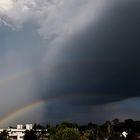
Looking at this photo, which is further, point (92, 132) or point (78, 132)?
point (92, 132)

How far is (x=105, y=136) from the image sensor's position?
131 meters

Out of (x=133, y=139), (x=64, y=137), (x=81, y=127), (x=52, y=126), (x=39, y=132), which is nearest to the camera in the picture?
(x=64, y=137)

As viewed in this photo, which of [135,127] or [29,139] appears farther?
[135,127]

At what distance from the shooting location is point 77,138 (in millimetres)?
92812

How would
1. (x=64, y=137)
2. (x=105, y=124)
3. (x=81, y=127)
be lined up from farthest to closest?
(x=81, y=127)
(x=105, y=124)
(x=64, y=137)

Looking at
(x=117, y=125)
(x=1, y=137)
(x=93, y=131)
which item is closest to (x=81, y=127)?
(x=117, y=125)

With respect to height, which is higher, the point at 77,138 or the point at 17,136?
the point at 17,136

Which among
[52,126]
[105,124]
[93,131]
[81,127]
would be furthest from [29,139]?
[81,127]

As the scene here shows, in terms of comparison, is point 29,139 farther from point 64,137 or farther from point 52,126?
point 64,137

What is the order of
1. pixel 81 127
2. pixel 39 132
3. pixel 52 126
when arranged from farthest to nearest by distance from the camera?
pixel 81 127
pixel 39 132
pixel 52 126

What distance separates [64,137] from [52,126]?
3746 cm

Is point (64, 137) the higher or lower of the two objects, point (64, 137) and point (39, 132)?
the lower

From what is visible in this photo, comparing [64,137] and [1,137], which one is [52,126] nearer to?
[1,137]

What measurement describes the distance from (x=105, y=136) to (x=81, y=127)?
5452 cm
